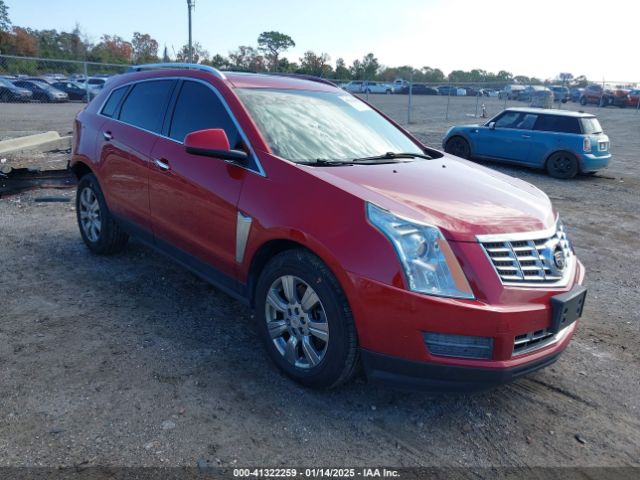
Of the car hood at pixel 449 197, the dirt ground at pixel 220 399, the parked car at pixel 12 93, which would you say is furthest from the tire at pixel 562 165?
the parked car at pixel 12 93

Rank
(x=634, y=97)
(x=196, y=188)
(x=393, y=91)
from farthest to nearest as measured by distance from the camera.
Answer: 1. (x=393, y=91)
2. (x=634, y=97)
3. (x=196, y=188)

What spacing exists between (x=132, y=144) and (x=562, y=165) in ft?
34.5

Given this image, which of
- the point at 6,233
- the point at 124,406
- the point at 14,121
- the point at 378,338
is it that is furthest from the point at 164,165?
the point at 14,121

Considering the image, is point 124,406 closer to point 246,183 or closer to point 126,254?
point 246,183

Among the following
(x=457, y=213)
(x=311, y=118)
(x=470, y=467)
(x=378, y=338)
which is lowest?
(x=470, y=467)

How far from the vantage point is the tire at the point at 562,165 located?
475 inches

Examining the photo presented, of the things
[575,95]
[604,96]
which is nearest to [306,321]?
[604,96]

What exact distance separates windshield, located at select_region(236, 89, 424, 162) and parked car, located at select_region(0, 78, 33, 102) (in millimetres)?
26391

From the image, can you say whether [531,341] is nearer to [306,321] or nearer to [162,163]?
[306,321]

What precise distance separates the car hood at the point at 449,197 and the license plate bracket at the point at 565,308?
0.41 meters

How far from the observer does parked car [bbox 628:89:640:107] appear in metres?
41.6

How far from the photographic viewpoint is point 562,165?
12.3 m

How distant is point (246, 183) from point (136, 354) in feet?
4.49

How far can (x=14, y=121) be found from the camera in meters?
19.0
